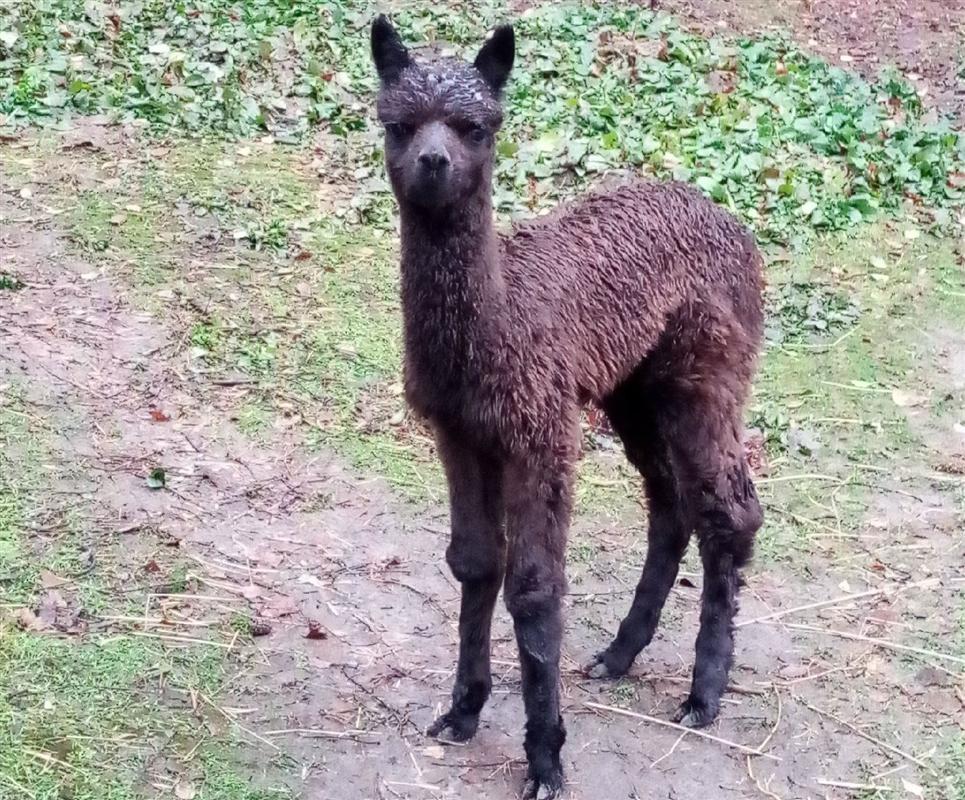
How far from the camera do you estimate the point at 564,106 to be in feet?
36.1

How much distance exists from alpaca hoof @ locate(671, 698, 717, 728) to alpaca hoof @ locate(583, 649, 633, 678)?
1.14 feet

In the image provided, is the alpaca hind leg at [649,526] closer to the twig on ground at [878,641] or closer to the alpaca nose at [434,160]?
the twig on ground at [878,641]

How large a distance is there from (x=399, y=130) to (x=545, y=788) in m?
2.45

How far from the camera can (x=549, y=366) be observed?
15.4 ft

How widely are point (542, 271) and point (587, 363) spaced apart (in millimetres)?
381

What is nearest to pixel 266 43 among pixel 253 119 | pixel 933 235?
pixel 253 119

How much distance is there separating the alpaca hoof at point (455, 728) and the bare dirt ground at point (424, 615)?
1.9 inches

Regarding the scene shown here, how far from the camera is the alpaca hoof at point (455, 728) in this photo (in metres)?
5.21

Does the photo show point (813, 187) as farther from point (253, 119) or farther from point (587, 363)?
point (587, 363)

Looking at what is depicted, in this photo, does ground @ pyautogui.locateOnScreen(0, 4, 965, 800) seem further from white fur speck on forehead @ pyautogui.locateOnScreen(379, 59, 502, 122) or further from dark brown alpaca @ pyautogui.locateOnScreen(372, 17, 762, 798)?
white fur speck on forehead @ pyautogui.locateOnScreen(379, 59, 502, 122)

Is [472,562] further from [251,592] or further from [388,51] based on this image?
[388,51]

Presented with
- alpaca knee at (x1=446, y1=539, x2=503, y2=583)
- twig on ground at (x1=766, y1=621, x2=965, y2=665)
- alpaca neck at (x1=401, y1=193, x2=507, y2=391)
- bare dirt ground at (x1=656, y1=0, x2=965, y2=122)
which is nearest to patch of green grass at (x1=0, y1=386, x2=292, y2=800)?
alpaca knee at (x1=446, y1=539, x2=503, y2=583)

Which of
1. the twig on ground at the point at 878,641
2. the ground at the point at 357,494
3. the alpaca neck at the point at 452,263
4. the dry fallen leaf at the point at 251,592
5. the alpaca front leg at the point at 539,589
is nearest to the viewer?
the alpaca neck at the point at 452,263

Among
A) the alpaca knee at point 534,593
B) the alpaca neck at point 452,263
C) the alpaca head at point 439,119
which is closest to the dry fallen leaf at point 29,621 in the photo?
the alpaca knee at point 534,593
